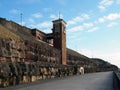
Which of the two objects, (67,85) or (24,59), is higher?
(24,59)

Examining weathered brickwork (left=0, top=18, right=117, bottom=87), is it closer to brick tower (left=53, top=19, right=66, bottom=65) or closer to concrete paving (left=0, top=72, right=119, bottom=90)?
brick tower (left=53, top=19, right=66, bottom=65)

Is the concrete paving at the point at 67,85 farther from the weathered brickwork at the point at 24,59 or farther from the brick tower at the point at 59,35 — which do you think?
the brick tower at the point at 59,35

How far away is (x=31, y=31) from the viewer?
55.9 m

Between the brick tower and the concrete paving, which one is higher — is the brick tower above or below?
above

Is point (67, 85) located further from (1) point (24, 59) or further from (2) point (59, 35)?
(2) point (59, 35)

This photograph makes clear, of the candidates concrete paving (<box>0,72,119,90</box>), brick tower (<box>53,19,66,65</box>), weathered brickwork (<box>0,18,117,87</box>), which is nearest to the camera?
concrete paving (<box>0,72,119,90</box>)

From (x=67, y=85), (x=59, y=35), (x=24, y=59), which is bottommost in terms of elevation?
(x=67, y=85)

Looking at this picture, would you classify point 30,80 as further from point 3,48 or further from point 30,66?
point 3,48

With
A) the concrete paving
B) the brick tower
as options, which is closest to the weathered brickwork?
the brick tower

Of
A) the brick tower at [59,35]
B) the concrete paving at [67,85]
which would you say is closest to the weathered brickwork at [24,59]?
the brick tower at [59,35]

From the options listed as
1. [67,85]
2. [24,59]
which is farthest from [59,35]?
[67,85]

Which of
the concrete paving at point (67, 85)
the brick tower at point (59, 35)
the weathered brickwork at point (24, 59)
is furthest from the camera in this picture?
the brick tower at point (59, 35)

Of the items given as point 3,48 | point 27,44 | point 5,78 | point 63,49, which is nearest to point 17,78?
point 5,78

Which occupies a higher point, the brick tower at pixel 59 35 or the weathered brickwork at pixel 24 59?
the brick tower at pixel 59 35
